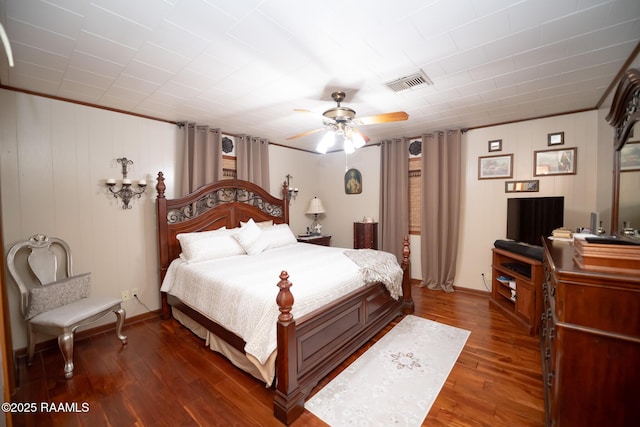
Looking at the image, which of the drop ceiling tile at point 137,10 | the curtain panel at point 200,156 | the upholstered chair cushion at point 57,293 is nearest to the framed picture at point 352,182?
the curtain panel at point 200,156

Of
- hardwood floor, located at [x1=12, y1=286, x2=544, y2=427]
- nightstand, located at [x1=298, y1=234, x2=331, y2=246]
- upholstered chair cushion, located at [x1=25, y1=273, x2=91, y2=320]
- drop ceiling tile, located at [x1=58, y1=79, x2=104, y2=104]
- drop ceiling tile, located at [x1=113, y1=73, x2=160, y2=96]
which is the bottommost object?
hardwood floor, located at [x1=12, y1=286, x2=544, y2=427]

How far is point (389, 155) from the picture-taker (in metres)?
4.68

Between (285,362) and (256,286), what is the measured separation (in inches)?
25.3

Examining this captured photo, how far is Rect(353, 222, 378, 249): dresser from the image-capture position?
482cm

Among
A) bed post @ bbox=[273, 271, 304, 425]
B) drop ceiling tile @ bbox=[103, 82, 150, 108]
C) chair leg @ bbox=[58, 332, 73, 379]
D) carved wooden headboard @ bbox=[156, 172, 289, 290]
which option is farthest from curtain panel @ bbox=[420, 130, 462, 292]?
chair leg @ bbox=[58, 332, 73, 379]

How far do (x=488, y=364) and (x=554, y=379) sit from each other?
1.15m

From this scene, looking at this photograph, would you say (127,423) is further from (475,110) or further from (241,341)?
(475,110)

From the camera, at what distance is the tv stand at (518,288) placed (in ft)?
9.00

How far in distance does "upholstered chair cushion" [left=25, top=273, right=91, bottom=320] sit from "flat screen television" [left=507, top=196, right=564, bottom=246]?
515 centimetres

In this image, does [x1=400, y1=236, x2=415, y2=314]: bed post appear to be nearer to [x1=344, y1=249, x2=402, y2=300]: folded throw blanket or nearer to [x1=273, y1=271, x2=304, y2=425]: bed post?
[x1=344, y1=249, x2=402, y2=300]: folded throw blanket

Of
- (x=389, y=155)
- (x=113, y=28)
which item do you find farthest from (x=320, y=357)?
(x=389, y=155)

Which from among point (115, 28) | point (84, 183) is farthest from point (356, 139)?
point (84, 183)

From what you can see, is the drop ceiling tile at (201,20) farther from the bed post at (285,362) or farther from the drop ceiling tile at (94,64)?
the bed post at (285,362)

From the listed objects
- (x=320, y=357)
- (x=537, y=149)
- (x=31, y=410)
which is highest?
(x=537, y=149)
